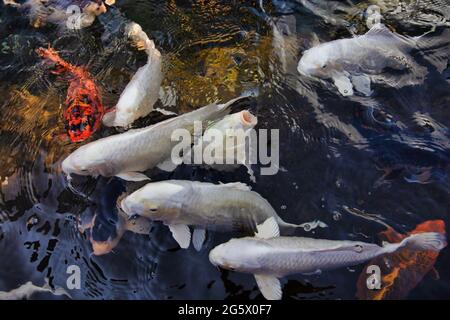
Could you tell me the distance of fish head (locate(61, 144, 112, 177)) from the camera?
3939 mm

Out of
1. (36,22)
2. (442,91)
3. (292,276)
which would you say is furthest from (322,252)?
(36,22)

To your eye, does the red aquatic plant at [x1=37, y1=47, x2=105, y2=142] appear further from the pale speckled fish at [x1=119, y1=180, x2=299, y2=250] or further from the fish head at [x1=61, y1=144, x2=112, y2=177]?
the pale speckled fish at [x1=119, y1=180, x2=299, y2=250]

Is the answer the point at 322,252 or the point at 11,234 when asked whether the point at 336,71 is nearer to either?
the point at 322,252

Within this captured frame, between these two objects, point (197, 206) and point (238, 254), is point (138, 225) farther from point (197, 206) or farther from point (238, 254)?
point (238, 254)

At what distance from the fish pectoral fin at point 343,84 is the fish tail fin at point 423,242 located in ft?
5.42

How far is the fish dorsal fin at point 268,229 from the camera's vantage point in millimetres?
3682

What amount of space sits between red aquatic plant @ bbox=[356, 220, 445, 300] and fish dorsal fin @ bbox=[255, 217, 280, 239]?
76 cm

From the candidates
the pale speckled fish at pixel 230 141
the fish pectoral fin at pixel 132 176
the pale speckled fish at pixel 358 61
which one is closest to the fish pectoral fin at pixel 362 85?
the pale speckled fish at pixel 358 61

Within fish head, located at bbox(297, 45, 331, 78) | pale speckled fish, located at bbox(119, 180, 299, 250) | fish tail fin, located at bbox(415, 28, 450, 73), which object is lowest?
pale speckled fish, located at bbox(119, 180, 299, 250)

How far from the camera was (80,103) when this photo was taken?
4.73 m

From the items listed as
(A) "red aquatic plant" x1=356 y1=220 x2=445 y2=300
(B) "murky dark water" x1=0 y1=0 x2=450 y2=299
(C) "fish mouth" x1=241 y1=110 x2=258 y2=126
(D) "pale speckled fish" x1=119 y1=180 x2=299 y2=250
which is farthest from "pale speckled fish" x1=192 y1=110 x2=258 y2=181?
(A) "red aquatic plant" x1=356 y1=220 x2=445 y2=300

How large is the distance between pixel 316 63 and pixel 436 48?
1469mm

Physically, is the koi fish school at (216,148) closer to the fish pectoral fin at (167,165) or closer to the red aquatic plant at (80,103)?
the fish pectoral fin at (167,165)

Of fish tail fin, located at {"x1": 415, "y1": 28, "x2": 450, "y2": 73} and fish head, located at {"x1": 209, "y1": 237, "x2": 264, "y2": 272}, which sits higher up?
fish tail fin, located at {"x1": 415, "y1": 28, "x2": 450, "y2": 73}
